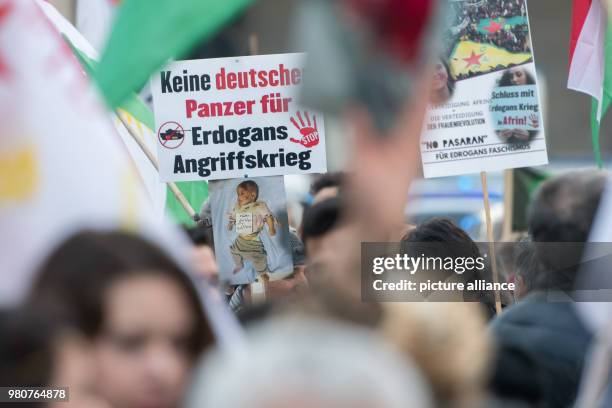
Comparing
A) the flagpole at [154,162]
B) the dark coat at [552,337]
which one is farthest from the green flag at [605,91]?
the dark coat at [552,337]

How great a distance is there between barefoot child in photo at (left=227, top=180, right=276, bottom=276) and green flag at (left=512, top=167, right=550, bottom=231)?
11.6 ft

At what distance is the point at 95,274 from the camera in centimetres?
204

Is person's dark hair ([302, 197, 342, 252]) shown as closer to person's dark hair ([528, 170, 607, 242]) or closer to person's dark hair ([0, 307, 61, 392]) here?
person's dark hair ([528, 170, 607, 242])

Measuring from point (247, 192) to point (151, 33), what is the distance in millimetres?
1817

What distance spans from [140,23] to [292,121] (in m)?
1.98

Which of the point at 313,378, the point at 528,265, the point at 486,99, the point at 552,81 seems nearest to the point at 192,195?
the point at 486,99

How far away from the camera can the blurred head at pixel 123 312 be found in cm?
202

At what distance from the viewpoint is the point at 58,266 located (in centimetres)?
207

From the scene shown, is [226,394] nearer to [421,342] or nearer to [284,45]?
[421,342]

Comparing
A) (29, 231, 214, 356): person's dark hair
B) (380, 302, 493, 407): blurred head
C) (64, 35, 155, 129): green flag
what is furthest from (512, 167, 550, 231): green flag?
(380, 302, 493, 407): blurred head

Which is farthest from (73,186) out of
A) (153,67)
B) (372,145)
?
(153,67)

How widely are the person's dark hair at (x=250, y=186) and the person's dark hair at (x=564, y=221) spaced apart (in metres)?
2.03

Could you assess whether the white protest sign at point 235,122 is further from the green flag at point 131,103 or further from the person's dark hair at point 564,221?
the person's dark hair at point 564,221

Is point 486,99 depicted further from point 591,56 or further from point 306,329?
point 306,329
